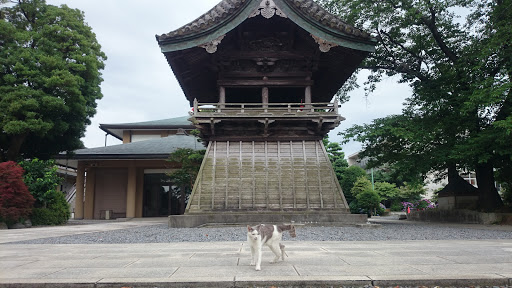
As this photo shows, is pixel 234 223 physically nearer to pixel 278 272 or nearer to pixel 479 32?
pixel 278 272

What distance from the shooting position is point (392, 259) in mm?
5422

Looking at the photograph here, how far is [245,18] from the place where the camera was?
1387 centimetres

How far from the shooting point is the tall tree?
13.5m

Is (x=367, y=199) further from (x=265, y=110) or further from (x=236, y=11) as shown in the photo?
(x=236, y=11)

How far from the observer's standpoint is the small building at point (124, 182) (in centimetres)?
2328

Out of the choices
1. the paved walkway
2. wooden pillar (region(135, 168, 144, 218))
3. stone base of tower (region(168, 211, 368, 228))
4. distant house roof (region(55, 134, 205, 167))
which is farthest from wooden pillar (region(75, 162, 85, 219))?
the paved walkway

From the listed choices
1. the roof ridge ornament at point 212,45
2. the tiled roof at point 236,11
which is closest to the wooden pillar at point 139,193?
the tiled roof at point 236,11

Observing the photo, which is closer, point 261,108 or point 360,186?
point 261,108

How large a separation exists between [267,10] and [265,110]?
4.06 meters

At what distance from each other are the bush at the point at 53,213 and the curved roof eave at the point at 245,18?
9.95 m

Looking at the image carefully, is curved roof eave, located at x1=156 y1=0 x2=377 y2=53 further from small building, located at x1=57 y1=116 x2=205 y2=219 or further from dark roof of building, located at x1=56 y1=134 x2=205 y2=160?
small building, located at x1=57 y1=116 x2=205 y2=219

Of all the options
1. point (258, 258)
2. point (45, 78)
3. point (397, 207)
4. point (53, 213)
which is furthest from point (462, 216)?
point (397, 207)

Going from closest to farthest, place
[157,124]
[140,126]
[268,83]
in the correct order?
[268,83]
[140,126]
[157,124]

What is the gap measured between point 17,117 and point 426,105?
66.3 feet
